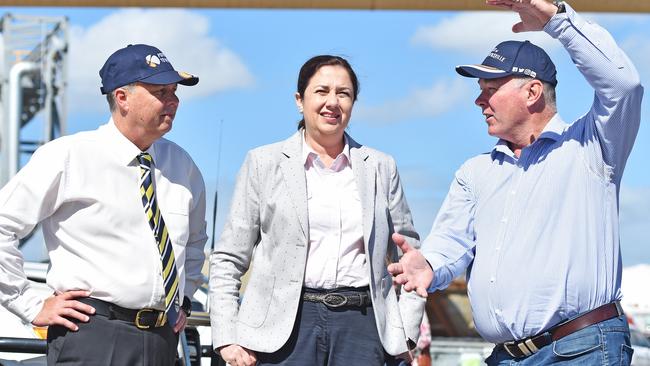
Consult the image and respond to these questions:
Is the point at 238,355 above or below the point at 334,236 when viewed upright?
below

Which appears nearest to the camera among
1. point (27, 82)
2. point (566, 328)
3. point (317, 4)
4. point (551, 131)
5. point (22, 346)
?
point (566, 328)

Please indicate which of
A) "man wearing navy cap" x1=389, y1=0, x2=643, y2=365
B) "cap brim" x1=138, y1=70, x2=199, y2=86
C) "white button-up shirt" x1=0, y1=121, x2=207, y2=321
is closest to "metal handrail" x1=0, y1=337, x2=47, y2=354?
"white button-up shirt" x1=0, y1=121, x2=207, y2=321

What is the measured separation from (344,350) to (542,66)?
1363 millimetres

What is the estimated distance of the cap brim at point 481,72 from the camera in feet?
15.1

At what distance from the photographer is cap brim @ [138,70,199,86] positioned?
4832 mm

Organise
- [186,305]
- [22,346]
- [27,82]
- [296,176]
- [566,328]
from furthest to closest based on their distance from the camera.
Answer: [27,82] → [22,346] → [186,305] → [296,176] → [566,328]

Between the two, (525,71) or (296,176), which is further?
(296,176)

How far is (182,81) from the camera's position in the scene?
4.91m

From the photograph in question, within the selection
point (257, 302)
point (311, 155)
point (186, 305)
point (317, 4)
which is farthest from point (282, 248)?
point (317, 4)

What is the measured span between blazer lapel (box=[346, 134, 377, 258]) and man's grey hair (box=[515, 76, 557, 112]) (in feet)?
2.41

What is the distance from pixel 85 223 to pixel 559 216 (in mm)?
1855

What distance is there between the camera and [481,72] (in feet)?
15.3

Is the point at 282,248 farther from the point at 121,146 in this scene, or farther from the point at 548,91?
the point at 548,91

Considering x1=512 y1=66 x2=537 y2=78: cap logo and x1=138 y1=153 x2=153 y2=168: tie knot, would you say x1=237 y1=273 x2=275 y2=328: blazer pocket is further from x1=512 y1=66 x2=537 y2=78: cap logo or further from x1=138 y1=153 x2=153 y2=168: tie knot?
x1=512 y1=66 x2=537 y2=78: cap logo
